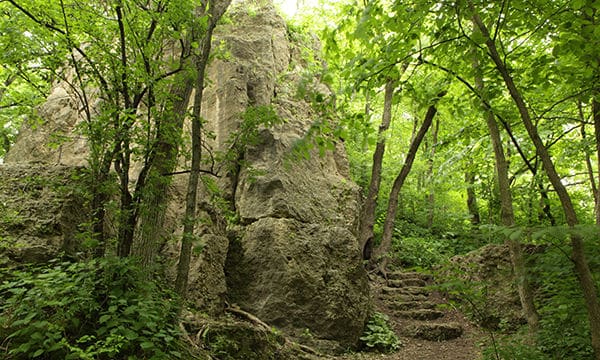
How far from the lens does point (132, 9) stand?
405cm

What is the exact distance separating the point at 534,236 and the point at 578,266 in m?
0.52

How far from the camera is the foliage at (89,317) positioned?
2.84 meters

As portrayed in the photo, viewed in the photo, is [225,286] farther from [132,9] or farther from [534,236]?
[534,236]

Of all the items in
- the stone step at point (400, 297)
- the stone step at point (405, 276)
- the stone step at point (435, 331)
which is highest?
the stone step at point (405, 276)

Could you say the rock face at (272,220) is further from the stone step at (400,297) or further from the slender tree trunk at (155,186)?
the stone step at (400,297)

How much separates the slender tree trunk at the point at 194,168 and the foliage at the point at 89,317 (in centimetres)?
57

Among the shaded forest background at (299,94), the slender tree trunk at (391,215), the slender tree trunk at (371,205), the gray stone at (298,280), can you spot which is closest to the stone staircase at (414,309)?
the slender tree trunk at (391,215)

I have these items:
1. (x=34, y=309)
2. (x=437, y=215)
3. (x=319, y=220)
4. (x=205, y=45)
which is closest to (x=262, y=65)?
(x=319, y=220)

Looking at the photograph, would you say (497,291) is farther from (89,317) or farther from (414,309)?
(89,317)

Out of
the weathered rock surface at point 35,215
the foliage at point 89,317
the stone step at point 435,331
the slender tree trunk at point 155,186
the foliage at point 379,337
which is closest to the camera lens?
the foliage at point 89,317

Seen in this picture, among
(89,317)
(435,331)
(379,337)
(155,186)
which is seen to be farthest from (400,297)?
(89,317)

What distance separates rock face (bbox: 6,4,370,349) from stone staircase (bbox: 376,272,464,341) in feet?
4.81

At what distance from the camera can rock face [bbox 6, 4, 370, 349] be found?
631cm

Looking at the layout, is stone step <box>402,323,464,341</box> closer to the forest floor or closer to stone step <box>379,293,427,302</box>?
the forest floor
